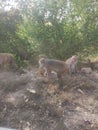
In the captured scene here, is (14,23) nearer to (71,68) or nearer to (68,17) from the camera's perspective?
(68,17)

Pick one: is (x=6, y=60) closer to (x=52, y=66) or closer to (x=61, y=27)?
(x=52, y=66)

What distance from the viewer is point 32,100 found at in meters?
6.20

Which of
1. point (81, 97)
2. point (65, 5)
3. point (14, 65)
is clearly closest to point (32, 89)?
point (81, 97)

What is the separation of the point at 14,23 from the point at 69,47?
7.05ft

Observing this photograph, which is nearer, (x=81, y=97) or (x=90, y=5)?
(x=81, y=97)

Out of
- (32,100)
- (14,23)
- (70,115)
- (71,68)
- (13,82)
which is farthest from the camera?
(14,23)

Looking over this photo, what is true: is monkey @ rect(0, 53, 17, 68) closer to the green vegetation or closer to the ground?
the ground

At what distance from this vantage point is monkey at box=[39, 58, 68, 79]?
701 centimetres

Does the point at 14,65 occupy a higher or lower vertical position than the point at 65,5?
lower

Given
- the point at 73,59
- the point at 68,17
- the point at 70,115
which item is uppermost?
the point at 68,17

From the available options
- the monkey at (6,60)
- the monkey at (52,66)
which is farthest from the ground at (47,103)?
the monkey at (6,60)

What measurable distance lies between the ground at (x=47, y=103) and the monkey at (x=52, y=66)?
0.15m

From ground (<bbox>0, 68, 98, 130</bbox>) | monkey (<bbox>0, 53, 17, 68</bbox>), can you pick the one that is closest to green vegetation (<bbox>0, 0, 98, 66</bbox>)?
monkey (<bbox>0, 53, 17, 68</bbox>)

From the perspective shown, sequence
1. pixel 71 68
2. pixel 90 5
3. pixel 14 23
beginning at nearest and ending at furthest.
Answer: pixel 71 68, pixel 90 5, pixel 14 23
